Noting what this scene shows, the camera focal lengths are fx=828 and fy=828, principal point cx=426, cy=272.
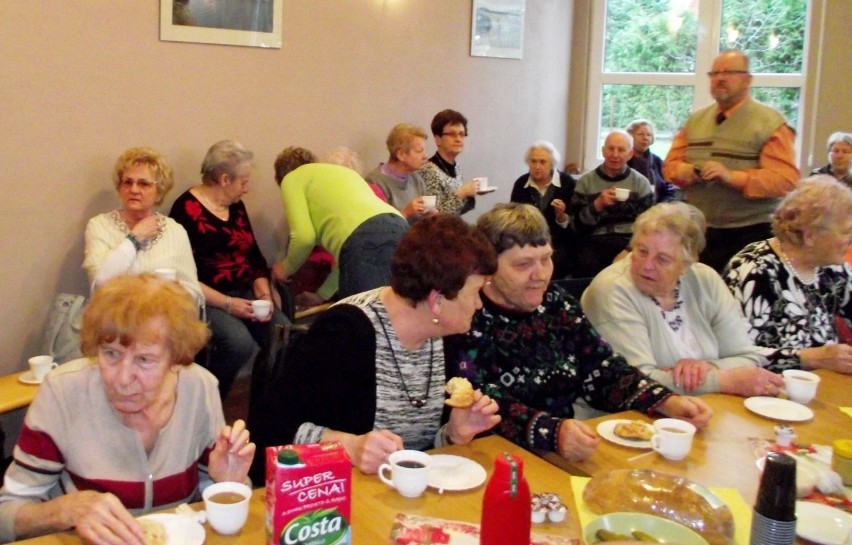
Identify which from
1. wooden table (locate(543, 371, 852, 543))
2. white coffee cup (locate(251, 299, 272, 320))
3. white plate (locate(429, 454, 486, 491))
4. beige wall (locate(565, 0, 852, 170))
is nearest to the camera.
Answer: white plate (locate(429, 454, 486, 491))

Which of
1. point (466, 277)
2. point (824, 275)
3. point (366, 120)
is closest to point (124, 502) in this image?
point (466, 277)

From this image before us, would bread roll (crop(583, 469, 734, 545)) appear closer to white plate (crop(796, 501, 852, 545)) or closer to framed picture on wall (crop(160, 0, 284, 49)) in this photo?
white plate (crop(796, 501, 852, 545))

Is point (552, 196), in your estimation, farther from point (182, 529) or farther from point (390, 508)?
point (182, 529)

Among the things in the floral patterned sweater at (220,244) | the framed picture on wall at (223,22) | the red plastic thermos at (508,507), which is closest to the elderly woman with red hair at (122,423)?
the red plastic thermos at (508,507)

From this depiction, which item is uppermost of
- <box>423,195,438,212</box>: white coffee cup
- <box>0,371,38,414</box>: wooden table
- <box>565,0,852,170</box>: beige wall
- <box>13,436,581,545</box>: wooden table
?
<box>565,0,852,170</box>: beige wall

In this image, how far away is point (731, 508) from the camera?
1552mm

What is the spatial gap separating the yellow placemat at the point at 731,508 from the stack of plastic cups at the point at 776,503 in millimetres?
322

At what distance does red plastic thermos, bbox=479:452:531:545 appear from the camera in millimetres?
1186

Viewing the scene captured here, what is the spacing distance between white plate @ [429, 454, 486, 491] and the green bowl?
290mm

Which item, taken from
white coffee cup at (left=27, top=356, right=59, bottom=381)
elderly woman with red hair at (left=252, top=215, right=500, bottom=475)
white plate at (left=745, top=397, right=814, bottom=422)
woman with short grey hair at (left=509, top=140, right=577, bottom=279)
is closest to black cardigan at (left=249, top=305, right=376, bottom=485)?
elderly woman with red hair at (left=252, top=215, right=500, bottom=475)

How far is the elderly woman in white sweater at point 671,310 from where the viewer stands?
2385 millimetres

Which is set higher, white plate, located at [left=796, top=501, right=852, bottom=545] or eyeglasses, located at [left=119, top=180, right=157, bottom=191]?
eyeglasses, located at [left=119, top=180, right=157, bottom=191]

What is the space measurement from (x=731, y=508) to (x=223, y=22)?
3.44 meters

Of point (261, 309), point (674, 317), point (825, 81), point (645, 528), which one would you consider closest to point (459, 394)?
point (645, 528)
